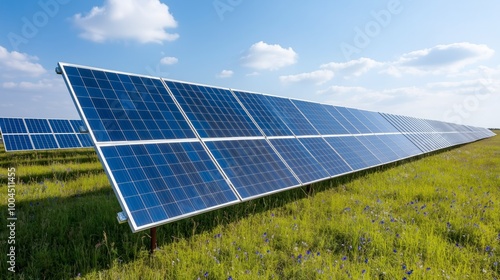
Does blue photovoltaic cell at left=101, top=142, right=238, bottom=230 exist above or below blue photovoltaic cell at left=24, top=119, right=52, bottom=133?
below

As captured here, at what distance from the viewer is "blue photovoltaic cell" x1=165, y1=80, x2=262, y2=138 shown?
703 cm

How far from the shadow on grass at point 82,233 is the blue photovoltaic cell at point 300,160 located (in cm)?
82

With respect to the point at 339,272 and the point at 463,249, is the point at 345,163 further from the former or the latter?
the point at 339,272

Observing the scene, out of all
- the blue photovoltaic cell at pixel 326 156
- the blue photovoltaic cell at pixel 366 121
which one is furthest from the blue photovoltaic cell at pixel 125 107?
the blue photovoltaic cell at pixel 366 121

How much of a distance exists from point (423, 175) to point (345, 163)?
4087 mm

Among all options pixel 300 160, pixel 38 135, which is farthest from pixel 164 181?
pixel 38 135

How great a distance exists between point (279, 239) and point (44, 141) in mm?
19354

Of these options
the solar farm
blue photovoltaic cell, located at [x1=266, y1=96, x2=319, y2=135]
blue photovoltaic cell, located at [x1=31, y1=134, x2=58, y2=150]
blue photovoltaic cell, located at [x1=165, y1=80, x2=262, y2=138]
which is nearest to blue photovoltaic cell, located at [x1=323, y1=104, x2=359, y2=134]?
blue photovoltaic cell, located at [x1=266, y1=96, x2=319, y2=135]

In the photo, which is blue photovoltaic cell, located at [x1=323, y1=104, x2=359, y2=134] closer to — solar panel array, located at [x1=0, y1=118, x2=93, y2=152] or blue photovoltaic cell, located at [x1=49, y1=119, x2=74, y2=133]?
solar panel array, located at [x1=0, y1=118, x2=93, y2=152]

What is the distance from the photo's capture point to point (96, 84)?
5754 millimetres

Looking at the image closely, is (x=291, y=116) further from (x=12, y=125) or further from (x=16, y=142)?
(x=12, y=125)

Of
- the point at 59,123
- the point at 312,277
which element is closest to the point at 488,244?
the point at 312,277

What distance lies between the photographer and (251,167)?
656cm

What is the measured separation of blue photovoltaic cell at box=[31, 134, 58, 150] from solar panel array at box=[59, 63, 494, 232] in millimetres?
14226
